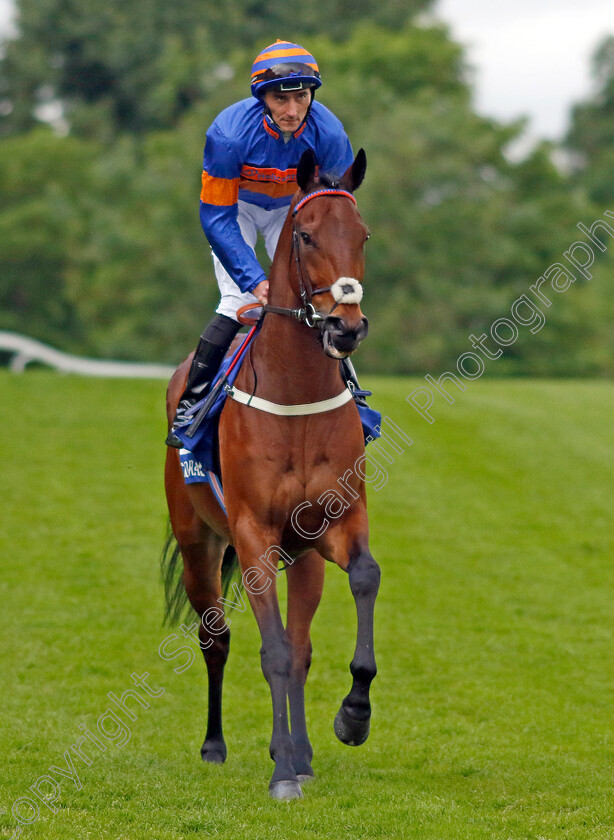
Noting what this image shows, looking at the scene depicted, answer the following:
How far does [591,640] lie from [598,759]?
3.80 meters

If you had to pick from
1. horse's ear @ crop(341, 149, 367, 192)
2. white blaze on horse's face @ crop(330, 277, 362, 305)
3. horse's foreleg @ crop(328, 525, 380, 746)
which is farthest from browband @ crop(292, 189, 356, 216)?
horse's foreleg @ crop(328, 525, 380, 746)

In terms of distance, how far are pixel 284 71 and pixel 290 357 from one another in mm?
1431

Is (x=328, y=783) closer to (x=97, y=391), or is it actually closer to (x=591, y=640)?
(x=591, y=640)

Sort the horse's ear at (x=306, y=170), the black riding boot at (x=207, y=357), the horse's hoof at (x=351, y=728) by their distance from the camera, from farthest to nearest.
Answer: the black riding boot at (x=207, y=357), the horse's hoof at (x=351, y=728), the horse's ear at (x=306, y=170)

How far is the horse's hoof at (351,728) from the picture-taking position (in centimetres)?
544

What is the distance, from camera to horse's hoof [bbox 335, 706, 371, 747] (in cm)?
544

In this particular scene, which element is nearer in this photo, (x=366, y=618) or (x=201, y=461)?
(x=366, y=618)

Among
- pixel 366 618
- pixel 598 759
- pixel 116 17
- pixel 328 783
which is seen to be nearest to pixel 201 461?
pixel 366 618

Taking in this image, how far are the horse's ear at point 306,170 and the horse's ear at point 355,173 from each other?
161 mm

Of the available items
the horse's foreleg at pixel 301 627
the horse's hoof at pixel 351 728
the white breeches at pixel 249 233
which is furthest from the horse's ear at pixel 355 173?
the horse's hoof at pixel 351 728

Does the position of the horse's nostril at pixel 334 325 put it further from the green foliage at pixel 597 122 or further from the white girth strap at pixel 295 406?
the green foliage at pixel 597 122

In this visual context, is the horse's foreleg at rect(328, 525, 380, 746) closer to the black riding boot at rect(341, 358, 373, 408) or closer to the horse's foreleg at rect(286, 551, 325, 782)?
the horse's foreleg at rect(286, 551, 325, 782)

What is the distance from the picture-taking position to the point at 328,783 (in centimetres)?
610

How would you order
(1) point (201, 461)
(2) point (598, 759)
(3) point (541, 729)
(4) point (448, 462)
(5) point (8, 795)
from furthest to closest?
1. (4) point (448, 462)
2. (3) point (541, 729)
3. (2) point (598, 759)
4. (1) point (201, 461)
5. (5) point (8, 795)
